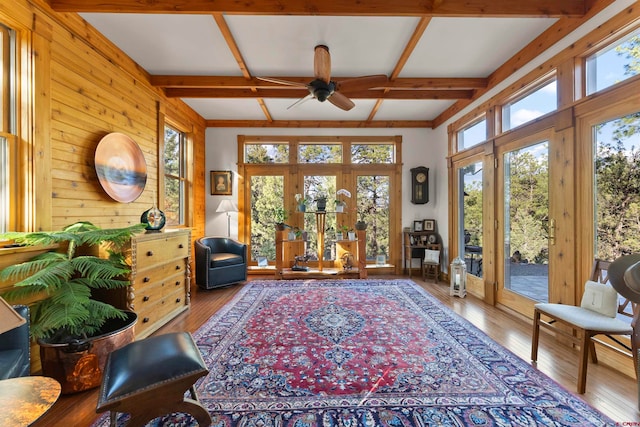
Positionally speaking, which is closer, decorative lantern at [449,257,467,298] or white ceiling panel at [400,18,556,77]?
white ceiling panel at [400,18,556,77]

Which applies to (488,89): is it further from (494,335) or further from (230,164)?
(230,164)

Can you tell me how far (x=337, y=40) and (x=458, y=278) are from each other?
351 centimetres

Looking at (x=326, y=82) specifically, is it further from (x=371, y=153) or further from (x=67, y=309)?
(x=67, y=309)

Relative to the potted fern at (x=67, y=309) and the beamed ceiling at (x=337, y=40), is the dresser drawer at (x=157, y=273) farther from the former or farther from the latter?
the beamed ceiling at (x=337, y=40)

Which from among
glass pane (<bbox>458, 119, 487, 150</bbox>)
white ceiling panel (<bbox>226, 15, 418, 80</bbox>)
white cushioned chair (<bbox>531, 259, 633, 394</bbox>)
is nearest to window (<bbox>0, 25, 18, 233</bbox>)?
white ceiling panel (<bbox>226, 15, 418, 80</bbox>)

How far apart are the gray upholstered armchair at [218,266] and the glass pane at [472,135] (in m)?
4.13

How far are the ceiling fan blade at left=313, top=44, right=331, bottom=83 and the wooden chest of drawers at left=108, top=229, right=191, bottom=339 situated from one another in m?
2.43

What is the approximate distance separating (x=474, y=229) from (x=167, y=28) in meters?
4.62

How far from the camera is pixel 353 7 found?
2.22 meters

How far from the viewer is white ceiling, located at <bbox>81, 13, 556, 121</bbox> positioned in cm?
247

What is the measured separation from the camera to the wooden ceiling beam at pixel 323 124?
506 cm

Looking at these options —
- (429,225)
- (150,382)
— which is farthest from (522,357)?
(429,225)

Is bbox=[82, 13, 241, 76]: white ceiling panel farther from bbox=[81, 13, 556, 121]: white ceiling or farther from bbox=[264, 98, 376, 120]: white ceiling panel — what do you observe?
bbox=[264, 98, 376, 120]: white ceiling panel

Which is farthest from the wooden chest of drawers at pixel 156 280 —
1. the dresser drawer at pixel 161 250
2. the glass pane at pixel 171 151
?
the glass pane at pixel 171 151
